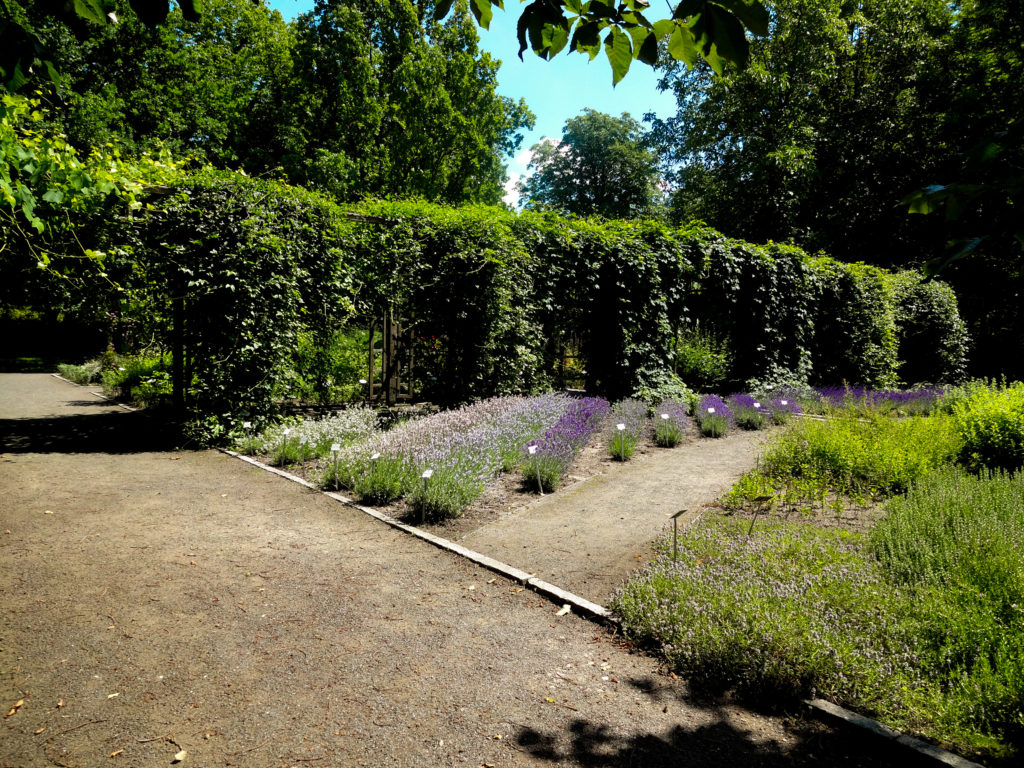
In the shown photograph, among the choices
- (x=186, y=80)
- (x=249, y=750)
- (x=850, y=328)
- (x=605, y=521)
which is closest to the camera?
(x=249, y=750)

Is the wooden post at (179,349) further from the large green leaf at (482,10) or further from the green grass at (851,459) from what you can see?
the green grass at (851,459)

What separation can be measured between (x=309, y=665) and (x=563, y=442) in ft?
15.2

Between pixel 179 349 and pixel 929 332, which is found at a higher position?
pixel 929 332

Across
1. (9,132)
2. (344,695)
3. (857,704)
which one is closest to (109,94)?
(9,132)

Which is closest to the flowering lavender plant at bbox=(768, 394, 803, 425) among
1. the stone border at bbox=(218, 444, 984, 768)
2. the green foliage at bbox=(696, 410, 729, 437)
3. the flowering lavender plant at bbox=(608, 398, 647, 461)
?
the green foliage at bbox=(696, 410, 729, 437)

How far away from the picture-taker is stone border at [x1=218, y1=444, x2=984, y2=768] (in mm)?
2371

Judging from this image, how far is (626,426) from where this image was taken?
8758 millimetres

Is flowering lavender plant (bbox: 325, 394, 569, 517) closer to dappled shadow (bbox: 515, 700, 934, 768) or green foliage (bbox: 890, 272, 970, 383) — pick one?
dappled shadow (bbox: 515, 700, 934, 768)

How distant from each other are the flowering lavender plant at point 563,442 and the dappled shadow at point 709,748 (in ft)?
11.8

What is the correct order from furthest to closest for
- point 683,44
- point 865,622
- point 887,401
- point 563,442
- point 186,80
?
1. point 186,80
2. point 887,401
3. point 563,442
4. point 865,622
5. point 683,44

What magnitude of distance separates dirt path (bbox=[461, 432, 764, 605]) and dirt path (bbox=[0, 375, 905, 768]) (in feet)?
1.49

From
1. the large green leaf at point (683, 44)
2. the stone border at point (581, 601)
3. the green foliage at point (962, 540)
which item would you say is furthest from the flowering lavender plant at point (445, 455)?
the large green leaf at point (683, 44)

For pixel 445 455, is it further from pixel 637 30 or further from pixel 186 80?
pixel 186 80

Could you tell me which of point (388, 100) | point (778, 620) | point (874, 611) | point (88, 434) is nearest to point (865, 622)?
point (874, 611)
